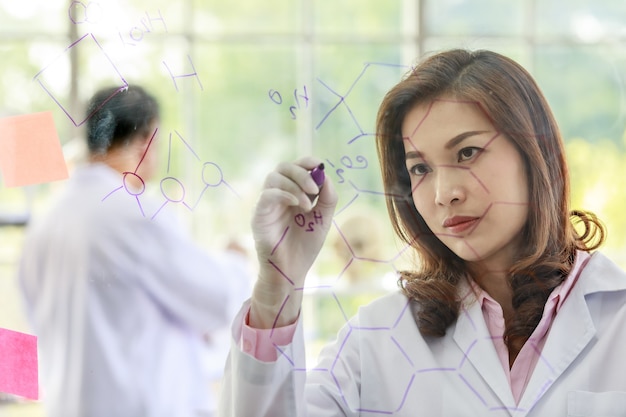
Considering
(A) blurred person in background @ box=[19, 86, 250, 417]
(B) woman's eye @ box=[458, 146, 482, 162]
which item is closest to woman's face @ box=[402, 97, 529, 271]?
(B) woman's eye @ box=[458, 146, 482, 162]

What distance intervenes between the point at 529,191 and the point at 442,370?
0.18m

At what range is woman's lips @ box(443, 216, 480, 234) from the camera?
2.01ft

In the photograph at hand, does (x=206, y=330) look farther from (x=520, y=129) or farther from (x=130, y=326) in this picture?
(x=520, y=129)

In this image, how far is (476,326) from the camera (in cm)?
63

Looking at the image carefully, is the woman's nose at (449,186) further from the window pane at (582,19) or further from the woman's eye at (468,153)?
the window pane at (582,19)

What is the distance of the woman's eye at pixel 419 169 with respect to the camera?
614 mm

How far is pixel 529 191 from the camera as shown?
1.98ft

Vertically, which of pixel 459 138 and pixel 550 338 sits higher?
pixel 459 138

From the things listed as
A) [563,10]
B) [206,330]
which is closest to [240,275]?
[206,330]

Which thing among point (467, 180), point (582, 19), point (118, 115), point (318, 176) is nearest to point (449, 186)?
point (467, 180)

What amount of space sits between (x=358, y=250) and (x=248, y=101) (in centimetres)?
19

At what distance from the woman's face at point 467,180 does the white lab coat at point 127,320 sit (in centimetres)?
26

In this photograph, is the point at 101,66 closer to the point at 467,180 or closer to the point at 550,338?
the point at 467,180

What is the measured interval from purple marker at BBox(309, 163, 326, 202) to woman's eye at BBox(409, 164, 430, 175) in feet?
0.28
